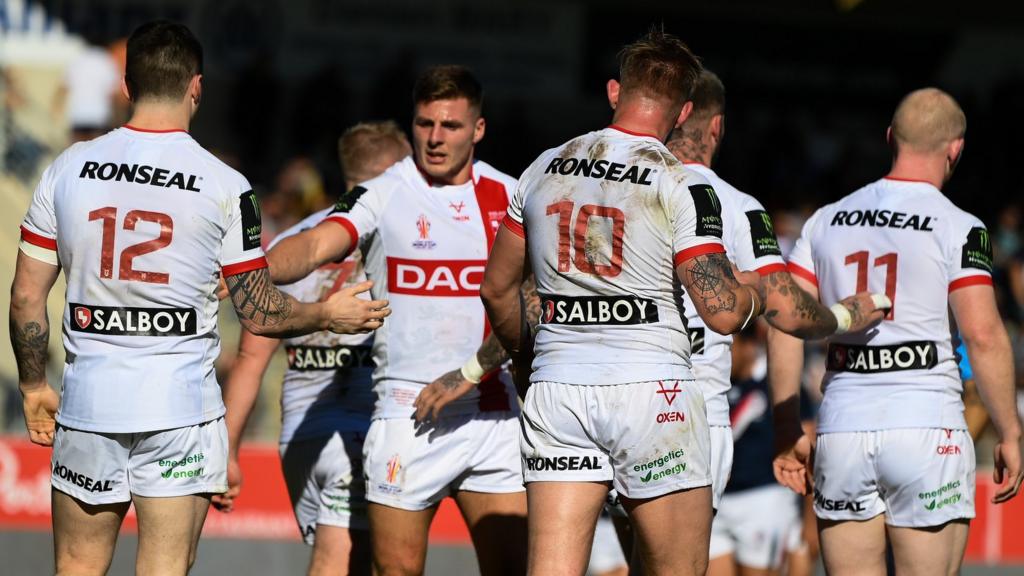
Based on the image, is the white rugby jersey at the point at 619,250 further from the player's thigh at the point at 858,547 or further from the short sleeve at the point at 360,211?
the player's thigh at the point at 858,547

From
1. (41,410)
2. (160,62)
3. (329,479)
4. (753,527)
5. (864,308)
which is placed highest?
(160,62)

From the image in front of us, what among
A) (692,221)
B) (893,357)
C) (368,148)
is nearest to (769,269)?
(893,357)

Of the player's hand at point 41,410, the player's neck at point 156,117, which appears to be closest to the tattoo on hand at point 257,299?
the player's neck at point 156,117

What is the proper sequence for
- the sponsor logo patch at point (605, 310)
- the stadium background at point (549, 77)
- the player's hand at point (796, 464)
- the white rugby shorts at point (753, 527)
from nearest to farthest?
the sponsor logo patch at point (605, 310) → the player's hand at point (796, 464) → the white rugby shorts at point (753, 527) → the stadium background at point (549, 77)

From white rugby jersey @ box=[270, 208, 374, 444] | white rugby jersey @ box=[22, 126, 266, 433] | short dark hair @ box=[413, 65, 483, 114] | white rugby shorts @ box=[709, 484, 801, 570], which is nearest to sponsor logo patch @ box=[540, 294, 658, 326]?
white rugby jersey @ box=[22, 126, 266, 433]

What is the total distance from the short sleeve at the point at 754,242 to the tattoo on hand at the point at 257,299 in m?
2.00

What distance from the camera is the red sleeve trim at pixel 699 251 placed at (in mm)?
5184

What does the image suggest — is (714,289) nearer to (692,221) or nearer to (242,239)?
(692,221)

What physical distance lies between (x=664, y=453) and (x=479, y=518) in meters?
1.56

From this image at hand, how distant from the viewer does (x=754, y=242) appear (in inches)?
250

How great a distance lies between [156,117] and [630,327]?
1934mm

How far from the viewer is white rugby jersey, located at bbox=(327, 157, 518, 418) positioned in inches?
257

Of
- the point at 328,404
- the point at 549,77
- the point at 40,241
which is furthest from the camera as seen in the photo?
the point at 549,77

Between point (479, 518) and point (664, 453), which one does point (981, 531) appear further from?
point (664, 453)
